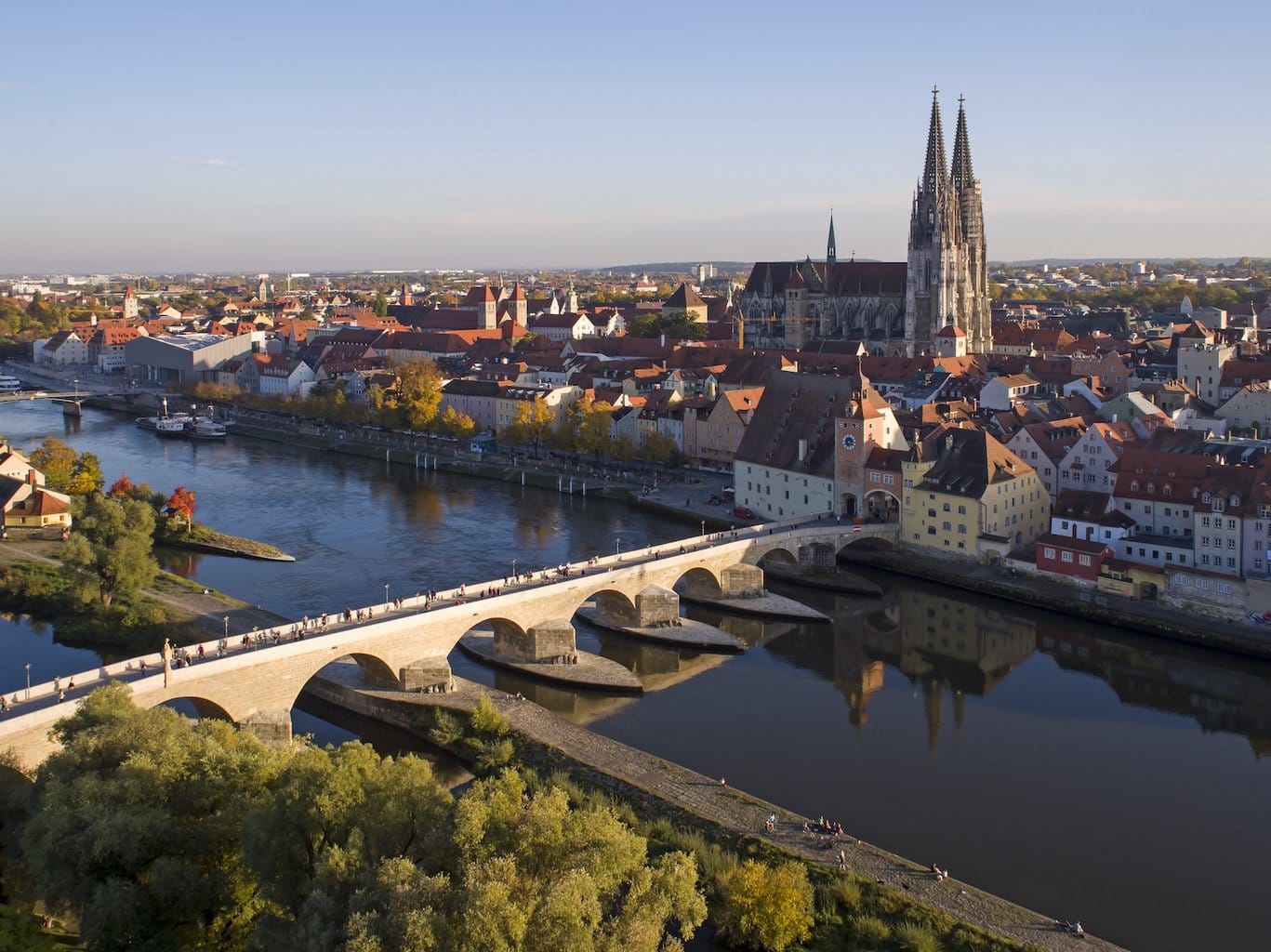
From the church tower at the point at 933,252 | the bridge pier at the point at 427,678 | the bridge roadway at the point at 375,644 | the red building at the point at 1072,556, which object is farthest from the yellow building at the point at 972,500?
the church tower at the point at 933,252

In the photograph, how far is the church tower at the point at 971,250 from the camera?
59.8m

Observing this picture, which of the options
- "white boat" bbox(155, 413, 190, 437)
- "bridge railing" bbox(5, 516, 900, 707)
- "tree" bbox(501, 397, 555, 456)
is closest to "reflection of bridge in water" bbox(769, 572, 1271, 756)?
"bridge railing" bbox(5, 516, 900, 707)

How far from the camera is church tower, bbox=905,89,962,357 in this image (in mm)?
58156

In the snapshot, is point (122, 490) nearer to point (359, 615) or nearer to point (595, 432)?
point (595, 432)

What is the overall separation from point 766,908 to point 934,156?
49.9m

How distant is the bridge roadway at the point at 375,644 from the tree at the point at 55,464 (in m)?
17.8

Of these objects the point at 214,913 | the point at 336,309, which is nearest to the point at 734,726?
the point at 214,913

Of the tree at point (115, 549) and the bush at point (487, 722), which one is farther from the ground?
Result: the tree at point (115, 549)

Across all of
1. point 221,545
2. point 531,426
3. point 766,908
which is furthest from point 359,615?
point 531,426

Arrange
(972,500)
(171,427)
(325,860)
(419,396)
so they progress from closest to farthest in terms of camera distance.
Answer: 1. (325,860)
2. (972,500)
3. (419,396)
4. (171,427)

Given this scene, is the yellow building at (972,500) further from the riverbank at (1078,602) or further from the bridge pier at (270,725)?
the bridge pier at (270,725)

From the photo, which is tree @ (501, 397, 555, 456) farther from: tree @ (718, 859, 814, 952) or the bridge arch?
tree @ (718, 859, 814, 952)

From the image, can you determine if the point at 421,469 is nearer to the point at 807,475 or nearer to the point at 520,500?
the point at 520,500

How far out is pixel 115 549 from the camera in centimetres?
2536
